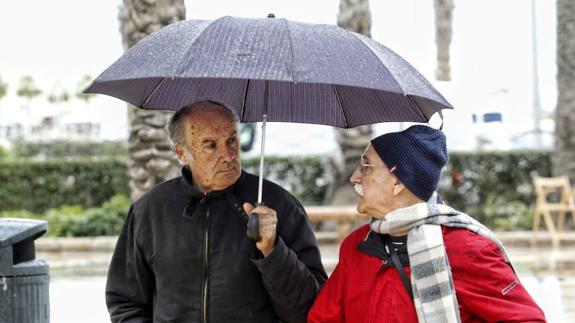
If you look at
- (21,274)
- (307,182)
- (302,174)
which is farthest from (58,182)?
(21,274)

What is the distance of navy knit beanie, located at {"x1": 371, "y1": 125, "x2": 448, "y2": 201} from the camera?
3.55 m

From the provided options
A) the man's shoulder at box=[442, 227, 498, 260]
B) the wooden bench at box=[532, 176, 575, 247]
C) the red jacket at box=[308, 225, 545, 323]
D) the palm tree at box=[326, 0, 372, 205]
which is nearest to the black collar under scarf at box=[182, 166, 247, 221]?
the red jacket at box=[308, 225, 545, 323]

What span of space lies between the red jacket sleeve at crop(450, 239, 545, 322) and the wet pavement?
7.06 metres

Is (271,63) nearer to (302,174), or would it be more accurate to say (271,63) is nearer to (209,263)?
(209,263)

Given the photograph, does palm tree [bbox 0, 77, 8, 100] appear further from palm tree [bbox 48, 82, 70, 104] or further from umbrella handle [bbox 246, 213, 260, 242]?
umbrella handle [bbox 246, 213, 260, 242]

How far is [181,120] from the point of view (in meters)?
4.06

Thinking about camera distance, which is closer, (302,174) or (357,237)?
(357,237)

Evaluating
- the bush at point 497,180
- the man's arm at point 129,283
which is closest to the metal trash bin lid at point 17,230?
the man's arm at point 129,283

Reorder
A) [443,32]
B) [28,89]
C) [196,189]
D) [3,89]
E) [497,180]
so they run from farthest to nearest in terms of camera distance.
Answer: [28,89], [3,89], [443,32], [497,180], [196,189]

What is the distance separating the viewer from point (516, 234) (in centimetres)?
1859

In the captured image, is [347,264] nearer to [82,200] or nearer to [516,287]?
[516,287]

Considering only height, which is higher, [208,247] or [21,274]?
[208,247]

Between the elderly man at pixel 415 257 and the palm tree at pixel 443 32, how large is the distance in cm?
3033

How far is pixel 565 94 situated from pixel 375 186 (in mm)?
16440
